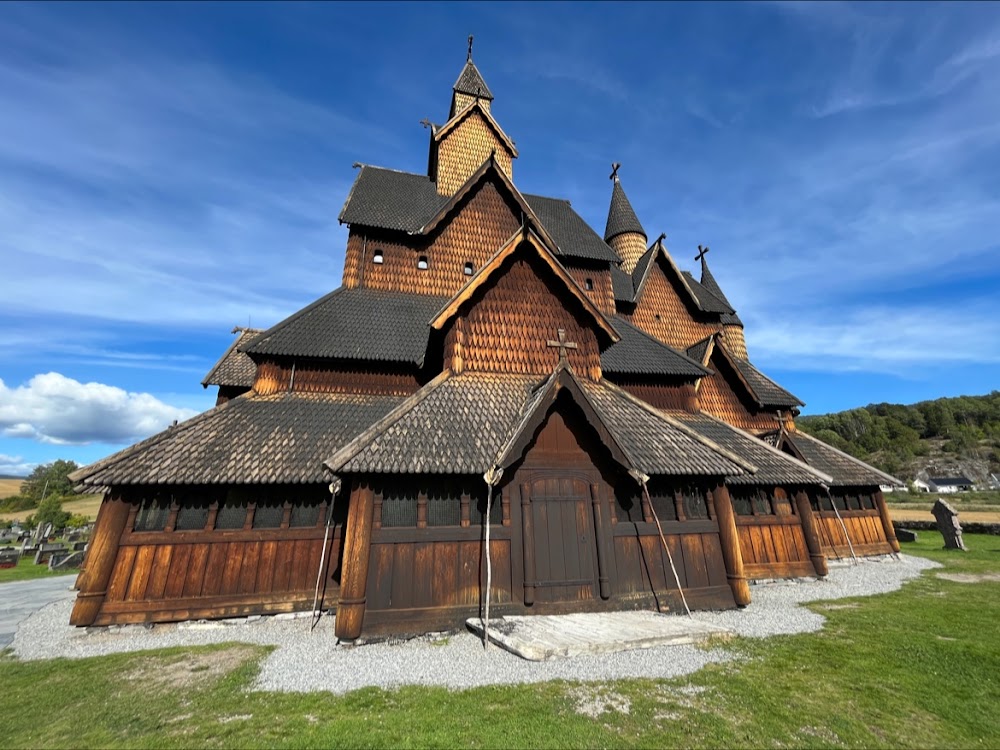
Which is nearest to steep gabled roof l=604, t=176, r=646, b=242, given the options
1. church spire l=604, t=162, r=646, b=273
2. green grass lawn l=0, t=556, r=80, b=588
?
church spire l=604, t=162, r=646, b=273

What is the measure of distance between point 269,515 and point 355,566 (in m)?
3.54

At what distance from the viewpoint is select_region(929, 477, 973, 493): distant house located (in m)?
96.5

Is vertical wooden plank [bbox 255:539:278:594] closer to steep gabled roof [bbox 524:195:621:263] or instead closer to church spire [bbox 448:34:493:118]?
steep gabled roof [bbox 524:195:621:263]

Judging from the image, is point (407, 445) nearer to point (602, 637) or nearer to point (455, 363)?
point (455, 363)

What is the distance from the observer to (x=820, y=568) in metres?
13.0

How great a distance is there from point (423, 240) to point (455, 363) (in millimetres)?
7429

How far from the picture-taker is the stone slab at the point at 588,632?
6434 mm

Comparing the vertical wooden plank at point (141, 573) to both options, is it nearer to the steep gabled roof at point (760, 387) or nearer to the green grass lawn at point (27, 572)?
the green grass lawn at point (27, 572)

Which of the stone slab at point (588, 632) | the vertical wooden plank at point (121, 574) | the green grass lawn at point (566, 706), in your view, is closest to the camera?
the green grass lawn at point (566, 706)

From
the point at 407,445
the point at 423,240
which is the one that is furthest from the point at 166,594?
the point at 423,240

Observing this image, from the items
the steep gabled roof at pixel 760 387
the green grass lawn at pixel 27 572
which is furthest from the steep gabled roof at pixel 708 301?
the green grass lawn at pixel 27 572

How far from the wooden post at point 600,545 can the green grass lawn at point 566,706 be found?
235 cm

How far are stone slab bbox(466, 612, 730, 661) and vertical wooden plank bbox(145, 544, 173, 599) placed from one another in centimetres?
686

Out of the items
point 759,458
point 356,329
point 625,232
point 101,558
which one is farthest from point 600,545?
point 625,232
